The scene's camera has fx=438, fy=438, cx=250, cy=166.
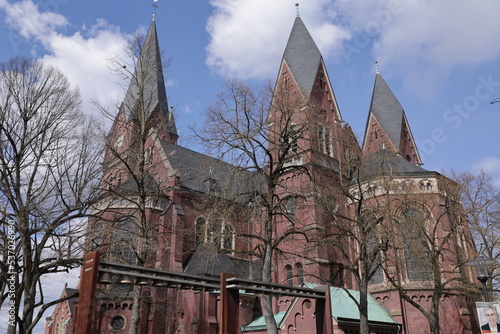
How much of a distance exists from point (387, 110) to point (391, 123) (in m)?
1.82

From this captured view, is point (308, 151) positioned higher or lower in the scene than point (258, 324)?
higher

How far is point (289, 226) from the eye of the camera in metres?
26.2

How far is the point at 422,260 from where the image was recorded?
19625 mm

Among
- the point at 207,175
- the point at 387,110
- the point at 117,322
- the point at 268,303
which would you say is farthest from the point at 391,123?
the point at 268,303

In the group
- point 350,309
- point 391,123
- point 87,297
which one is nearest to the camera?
point 87,297

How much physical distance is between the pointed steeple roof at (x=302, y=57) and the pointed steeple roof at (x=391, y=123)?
1037cm

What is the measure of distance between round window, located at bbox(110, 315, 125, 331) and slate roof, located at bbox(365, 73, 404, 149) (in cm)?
2867

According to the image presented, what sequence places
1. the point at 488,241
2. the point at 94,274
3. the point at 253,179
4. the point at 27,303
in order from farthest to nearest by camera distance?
the point at 488,241, the point at 253,179, the point at 27,303, the point at 94,274

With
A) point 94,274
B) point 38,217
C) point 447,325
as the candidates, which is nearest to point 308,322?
point 447,325

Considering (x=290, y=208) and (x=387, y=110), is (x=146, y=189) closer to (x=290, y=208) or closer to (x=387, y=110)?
(x=290, y=208)

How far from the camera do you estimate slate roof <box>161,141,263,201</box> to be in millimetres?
16703

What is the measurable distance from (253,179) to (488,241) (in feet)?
44.5

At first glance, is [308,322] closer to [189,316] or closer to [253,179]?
[189,316]

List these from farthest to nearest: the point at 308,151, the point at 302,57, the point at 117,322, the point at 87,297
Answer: the point at 302,57 < the point at 308,151 < the point at 117,322 < the point at 87,297
